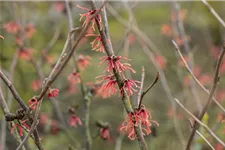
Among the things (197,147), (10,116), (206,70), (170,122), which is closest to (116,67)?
(10,116)

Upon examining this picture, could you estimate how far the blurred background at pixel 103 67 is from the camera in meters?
3.47

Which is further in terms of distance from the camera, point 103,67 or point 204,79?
point 103,67

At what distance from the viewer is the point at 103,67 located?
191 inches

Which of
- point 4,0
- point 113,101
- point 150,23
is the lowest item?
point 113,101

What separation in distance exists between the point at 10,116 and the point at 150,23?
Answer: 5160 mm

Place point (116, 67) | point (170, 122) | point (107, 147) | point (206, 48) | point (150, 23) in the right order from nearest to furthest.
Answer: point (116, 67), point (107, 147), point (170, 122), point (206, 48), point (150, 23)

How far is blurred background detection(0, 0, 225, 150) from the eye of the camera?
11.4 ft

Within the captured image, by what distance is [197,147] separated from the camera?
241 cm

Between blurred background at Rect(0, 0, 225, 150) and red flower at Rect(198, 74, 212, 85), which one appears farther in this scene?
red flower at Rect(198, 74, 212, 85)

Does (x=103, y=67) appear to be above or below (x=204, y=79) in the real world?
above

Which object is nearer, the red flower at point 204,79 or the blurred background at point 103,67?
the blurred background at point 103,67

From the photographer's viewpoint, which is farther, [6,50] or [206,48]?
[206,48]

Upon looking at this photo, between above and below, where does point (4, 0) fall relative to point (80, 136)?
above

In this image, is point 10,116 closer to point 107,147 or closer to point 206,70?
point 107,147
